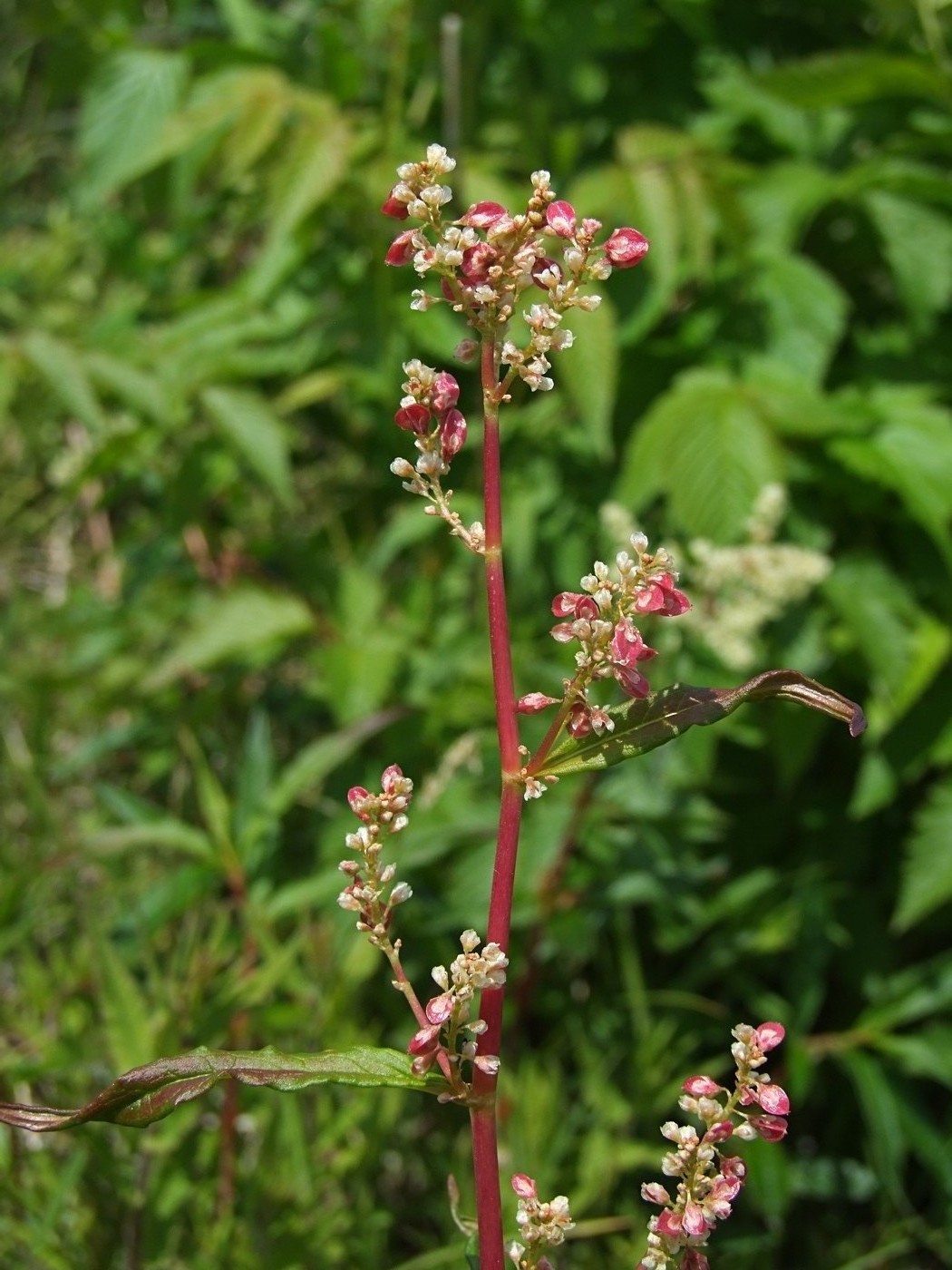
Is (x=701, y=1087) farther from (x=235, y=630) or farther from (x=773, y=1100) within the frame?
(x=235, y=630)

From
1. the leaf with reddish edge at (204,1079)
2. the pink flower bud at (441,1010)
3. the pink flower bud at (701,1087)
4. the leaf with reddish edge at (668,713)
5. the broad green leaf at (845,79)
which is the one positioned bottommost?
the pink flower bud at (701,1087)

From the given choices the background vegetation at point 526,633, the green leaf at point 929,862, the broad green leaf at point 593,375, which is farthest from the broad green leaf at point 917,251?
the green leaf at point 929,862

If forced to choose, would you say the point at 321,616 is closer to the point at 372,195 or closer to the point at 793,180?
the point at 372,195

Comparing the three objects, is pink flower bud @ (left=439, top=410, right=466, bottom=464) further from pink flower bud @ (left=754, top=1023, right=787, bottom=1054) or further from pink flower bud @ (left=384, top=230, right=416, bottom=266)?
pink flower bud @ (left=754, top=1023, right=787, bottom=1054)

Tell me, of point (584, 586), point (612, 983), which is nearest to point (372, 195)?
point (612, 983)

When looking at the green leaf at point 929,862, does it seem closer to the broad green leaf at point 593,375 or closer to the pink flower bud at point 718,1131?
the broad green leaf at point 593,375

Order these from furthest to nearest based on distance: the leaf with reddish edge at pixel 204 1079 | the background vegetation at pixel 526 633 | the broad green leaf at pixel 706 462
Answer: the broad green leaf at pixel 706 462 → the background vegetation at pixel 526 633 → the leaf with reddish edge at pixel 204 1079

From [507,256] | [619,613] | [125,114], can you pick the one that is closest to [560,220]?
[507,256]
